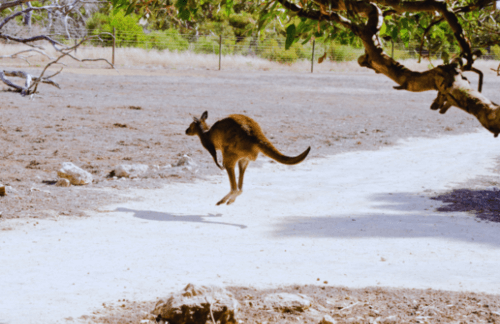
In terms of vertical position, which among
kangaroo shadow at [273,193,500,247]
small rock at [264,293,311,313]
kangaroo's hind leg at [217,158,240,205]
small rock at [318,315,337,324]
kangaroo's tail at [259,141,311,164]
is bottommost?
kangaroo shadow at [273,193,500,247]

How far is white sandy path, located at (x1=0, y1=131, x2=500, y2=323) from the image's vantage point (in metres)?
4.77

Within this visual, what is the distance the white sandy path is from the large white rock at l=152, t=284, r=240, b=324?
0.61 m

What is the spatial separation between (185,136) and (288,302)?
8.57 metres

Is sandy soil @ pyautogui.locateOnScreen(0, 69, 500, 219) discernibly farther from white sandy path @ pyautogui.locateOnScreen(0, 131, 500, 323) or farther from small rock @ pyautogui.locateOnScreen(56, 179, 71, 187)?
white sandy path @ pyautogui.locateOnScreen(0, 131, 500, 323)

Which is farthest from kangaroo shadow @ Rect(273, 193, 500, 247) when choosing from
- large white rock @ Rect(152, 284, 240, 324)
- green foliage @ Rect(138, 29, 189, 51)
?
green foliage @ Rect(138, 29, 189, 51)

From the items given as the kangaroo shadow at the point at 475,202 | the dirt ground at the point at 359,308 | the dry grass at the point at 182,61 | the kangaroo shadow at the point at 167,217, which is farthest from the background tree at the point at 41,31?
the dry grass at the point at 182,61

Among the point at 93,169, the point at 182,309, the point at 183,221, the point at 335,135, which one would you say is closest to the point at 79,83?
the point at 335,135

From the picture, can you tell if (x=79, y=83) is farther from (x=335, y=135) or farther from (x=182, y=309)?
(x=182, y=309)

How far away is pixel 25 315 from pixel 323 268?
2.50 metres

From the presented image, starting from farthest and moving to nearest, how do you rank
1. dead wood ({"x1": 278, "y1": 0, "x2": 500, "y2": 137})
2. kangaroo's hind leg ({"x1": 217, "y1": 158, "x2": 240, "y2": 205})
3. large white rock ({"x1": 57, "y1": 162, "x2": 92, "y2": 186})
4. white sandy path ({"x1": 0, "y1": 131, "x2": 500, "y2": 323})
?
1. large white rock ({"x1": 57, "y1": 162, "x2": 92, "y2": 186})
2. kangaroo's hind leg ({"x1": 217, "y1": 158, "x2": 240, "y2": 205})
3. white sandy path ({"x1": 0, "y1": 131, "x2": 500, "y2": 323})
4. dead wood ({"x1": 278, "y1": 0, "x2": 500, "y2": 137})

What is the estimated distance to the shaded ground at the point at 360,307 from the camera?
13.6ft

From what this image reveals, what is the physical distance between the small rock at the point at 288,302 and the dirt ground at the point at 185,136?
0.07 meters

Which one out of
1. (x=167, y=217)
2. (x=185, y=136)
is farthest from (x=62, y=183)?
(x=185, y=136)

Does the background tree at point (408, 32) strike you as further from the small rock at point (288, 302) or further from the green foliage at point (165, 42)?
the green foliage at point (165, 42)
